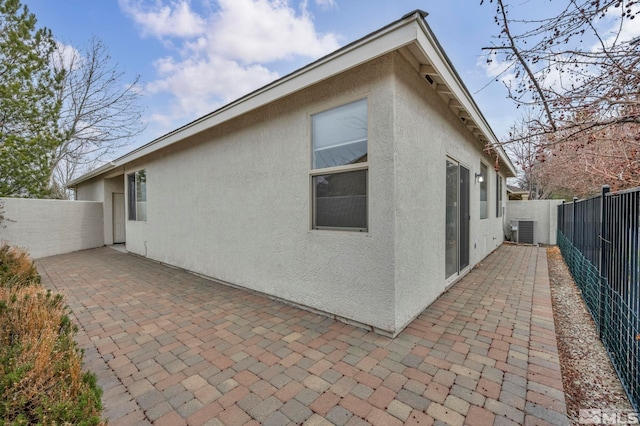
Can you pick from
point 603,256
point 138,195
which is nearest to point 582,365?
point 603,256

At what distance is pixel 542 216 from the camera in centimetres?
1188

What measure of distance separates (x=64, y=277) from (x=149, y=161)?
3423mm

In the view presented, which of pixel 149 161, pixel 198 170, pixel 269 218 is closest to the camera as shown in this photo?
pixel 269 218

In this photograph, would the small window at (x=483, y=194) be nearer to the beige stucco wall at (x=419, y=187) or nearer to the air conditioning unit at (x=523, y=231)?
the beige stucco wall at (x=419, y=187)

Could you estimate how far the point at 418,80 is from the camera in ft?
12.3

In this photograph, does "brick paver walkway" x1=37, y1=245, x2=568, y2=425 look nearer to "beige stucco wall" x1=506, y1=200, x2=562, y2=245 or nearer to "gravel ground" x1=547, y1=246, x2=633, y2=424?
"gravel ground" x1=547, y1=246, x2=633, y2=424

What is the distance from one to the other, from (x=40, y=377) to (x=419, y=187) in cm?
395

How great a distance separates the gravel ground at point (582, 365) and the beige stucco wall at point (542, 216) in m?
8.60

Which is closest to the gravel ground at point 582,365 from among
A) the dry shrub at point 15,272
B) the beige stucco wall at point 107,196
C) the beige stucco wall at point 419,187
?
the beige stucco wall at point 419,187

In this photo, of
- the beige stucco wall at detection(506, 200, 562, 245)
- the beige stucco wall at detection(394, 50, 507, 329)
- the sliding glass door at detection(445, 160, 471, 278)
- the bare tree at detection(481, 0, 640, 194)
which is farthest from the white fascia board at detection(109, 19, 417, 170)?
the beige stucco wall at detection(506, 200, 562, 245)

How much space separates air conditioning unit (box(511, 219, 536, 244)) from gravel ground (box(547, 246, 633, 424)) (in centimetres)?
800

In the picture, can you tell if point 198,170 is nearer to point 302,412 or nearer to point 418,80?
point 418,80

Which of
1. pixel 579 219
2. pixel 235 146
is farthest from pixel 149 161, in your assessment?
pixel 579 219

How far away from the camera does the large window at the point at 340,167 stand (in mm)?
3494
